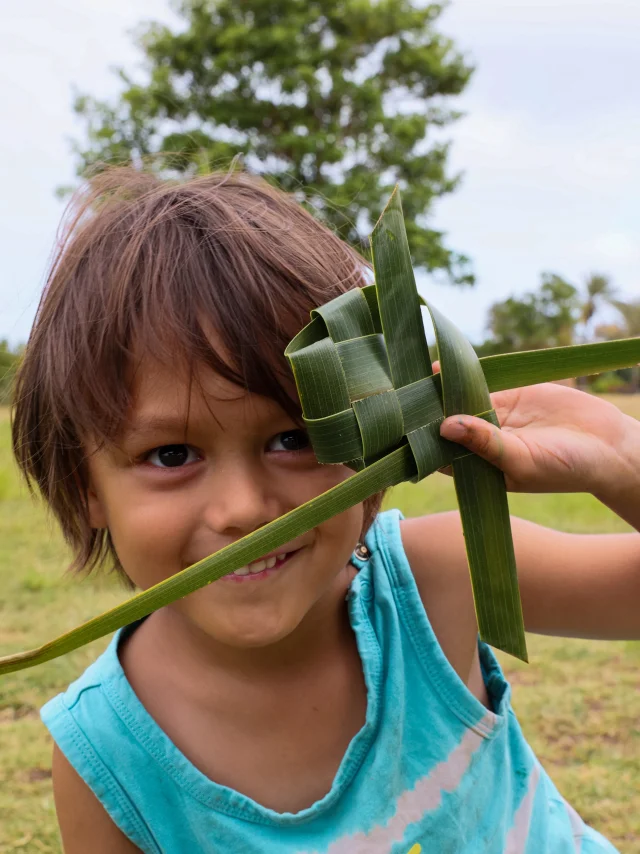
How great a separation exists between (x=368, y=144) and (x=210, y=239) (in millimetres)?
17783

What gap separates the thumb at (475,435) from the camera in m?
0.75

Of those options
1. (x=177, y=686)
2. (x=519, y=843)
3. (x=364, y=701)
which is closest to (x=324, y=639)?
(x=364, y=701)

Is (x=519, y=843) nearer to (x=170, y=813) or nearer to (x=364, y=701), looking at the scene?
(x=364, y=701)

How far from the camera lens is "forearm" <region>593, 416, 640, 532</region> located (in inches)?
37.3

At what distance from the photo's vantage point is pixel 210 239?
1052mm

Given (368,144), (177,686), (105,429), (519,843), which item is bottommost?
(519,843)

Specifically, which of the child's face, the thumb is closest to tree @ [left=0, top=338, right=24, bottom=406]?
the child's face

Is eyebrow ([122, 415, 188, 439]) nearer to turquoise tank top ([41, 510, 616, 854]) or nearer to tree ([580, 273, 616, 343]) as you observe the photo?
turquoise tank top ([41, 510, 616, 854])

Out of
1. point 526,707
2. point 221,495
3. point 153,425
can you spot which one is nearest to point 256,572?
point 221,495

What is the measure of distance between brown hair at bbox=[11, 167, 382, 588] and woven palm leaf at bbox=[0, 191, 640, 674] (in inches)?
8.2

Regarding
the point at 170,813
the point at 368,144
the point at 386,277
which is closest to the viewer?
the point at 386,277

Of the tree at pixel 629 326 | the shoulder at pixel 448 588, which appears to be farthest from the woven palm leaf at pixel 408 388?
the tree at pixel 629 326

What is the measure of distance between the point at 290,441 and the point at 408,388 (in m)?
0.26

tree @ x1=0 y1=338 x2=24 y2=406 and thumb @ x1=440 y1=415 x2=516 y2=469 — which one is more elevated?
tree @ x1=0 y1=338 x2=24 y2=406
